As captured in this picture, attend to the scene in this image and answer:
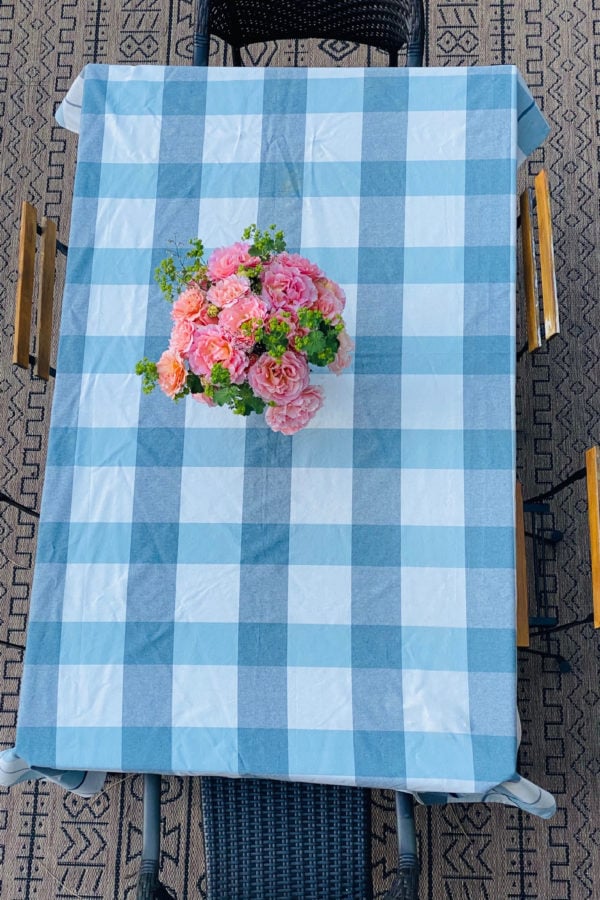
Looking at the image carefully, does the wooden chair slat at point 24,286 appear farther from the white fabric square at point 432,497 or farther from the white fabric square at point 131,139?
the white fabric square at point 432,497

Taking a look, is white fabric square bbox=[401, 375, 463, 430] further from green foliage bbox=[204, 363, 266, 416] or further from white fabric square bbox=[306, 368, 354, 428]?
green foliage bbox=[204, 363, 266, 416]

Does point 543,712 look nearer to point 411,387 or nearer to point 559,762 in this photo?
point 559,762

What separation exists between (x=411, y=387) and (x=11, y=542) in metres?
1.36

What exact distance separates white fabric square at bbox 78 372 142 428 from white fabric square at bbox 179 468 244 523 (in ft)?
0.52

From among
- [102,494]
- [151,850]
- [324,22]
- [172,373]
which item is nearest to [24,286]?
[102,494]

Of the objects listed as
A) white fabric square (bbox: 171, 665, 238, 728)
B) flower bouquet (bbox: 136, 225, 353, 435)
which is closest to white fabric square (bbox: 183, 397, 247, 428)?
flower bouquet (bbox: 136, 225, 353, 435)

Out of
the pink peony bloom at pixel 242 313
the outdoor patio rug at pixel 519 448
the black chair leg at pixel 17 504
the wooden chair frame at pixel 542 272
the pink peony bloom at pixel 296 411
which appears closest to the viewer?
the pink peony bloom at pixel 242 313

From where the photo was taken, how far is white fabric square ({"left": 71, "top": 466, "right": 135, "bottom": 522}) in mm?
1666

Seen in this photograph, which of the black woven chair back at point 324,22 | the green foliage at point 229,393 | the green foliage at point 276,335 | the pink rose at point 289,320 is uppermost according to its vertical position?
the black woven chair back at point 324,22

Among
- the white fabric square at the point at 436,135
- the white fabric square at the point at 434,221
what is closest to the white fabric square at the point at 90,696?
the white fabric square at the point at 434,221

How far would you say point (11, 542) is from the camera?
2479 millimetres

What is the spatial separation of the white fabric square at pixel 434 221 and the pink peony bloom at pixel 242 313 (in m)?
0.49

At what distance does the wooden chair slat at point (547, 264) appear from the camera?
1.77m

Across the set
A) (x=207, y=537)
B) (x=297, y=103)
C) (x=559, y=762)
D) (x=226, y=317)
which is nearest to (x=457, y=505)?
(x=207, y=537)
